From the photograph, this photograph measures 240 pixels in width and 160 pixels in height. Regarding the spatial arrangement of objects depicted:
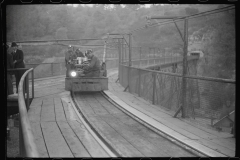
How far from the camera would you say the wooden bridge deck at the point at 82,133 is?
4445 millimetres

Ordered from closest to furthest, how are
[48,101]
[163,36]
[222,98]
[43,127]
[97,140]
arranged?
[97,140] → [43,127] → [222,98] → [48,101] → [163,36]

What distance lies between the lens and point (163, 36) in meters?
38.9

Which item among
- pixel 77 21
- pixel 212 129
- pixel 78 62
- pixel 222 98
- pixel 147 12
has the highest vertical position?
pixel 77 21

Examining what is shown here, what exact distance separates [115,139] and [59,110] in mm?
3081

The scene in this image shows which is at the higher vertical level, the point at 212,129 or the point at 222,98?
the point at 222,98

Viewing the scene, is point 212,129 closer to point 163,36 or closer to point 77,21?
point 77,21

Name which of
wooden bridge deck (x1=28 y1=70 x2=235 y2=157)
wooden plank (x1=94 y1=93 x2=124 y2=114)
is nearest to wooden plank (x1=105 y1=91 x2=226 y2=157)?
wooden bridge deck (x1=28 y1=70 x2=235 y2=157)

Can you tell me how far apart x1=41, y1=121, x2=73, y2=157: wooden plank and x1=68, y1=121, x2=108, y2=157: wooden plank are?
1.16 ft

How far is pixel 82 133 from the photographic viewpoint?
5.48 m

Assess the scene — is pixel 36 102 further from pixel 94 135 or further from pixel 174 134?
pixel 174 134

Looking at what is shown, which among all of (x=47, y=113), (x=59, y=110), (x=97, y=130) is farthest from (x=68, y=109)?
(x=97, y=130)

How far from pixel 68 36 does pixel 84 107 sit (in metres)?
28.2
